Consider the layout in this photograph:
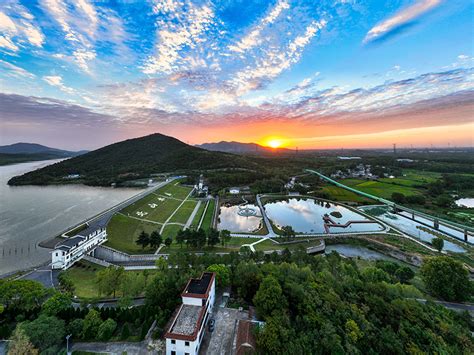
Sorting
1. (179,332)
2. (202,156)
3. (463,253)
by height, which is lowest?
(463,253)

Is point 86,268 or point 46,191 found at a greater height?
point 46,191

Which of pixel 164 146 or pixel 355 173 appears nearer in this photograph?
pixel 355 173

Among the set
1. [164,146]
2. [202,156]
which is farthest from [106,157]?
[202,156]

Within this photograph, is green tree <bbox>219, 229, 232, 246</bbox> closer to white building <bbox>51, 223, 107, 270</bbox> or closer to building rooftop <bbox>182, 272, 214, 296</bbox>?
building rooftop <bbox>182, 272, 214, 296</bbox>

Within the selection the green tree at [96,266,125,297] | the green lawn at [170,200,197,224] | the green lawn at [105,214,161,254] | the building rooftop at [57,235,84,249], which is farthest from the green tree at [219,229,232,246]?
the building rooftop at [57,235,84,249]

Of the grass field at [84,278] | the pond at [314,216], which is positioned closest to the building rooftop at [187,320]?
the grass field at [84,278]

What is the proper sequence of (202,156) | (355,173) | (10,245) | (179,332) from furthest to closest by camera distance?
(202,156)
(355,173)
(10,245)
(179,332)

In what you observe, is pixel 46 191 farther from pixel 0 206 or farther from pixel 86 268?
pixel 86 268
